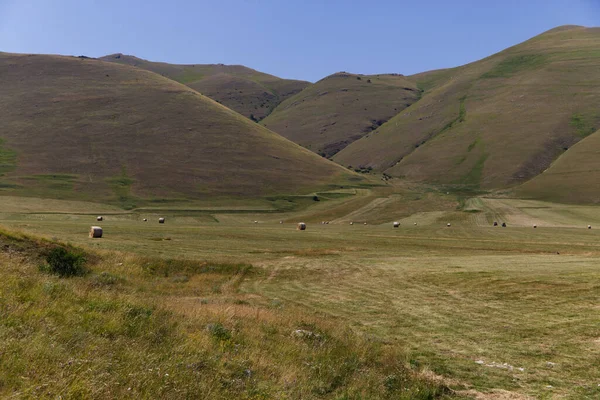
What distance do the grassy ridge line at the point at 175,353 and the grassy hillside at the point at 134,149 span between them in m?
109

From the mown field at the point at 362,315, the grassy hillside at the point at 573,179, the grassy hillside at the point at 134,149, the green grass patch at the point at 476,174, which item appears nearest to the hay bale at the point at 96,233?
the mown field at the point at 362,315

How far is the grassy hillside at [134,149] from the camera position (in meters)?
127

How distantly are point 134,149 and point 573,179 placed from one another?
455 ft

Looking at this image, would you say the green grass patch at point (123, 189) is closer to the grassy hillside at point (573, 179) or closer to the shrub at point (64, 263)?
the shrub at point (64, 263)

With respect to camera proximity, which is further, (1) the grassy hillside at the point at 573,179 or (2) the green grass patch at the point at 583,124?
(2) the green grass patch at the point at 583,124

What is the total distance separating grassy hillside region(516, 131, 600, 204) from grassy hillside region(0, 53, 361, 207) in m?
62.6

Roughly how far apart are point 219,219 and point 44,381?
93482 mm

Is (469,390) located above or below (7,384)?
below

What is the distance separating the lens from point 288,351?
43.5 ft

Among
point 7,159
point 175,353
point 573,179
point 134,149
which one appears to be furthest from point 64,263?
point 573,179

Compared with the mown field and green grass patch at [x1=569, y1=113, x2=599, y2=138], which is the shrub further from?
green grass patch at [x1=569, y1=113, x2=599, y2=138]

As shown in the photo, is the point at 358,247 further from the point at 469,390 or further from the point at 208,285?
the point at 469,390

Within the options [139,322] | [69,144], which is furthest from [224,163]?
[139,322]

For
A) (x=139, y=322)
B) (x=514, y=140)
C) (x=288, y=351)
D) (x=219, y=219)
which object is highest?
(x=514, y=140)
